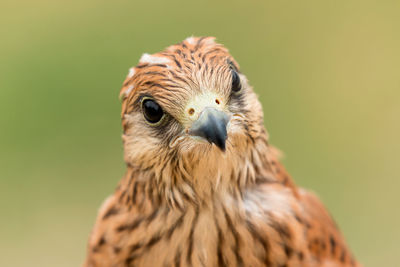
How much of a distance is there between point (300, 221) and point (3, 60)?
5.63m

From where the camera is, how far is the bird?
3348 millimetres

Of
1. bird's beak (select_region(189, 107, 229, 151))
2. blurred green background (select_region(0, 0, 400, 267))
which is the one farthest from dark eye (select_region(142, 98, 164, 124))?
blurred green background (select_region(0, 0, 400, 267))

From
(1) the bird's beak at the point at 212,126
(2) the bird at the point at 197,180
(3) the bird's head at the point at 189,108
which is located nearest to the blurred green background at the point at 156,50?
(2) the bird at the point at 197,180

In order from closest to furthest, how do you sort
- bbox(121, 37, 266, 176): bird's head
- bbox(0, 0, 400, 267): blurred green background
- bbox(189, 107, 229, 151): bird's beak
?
bbox(189, 107, 229, 151): bird's beak < bbox(121, 37, 266, 176): bird's head < bbox(0, 0, 400, 267): blurred green background

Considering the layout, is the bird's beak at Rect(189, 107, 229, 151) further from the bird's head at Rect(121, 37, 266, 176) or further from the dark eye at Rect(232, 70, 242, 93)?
the dark eye at Rect(232, 70, 242, 93)

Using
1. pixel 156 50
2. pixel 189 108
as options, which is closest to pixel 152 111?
pixel 189 108

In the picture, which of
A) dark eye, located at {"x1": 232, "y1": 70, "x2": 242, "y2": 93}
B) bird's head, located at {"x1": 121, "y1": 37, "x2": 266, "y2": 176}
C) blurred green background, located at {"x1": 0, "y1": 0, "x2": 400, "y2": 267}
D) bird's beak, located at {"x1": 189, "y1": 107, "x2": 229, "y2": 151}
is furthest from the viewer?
blurred green background, located at {"x1": 0, "y1": 0, "x2": 400, "y2": 267}

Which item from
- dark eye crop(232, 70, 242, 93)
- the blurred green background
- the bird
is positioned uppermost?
the blurred green background

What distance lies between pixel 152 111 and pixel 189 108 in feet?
0.71

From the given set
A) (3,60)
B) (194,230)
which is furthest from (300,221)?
(3,60)

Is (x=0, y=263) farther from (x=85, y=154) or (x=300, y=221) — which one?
(x=300, y=221)

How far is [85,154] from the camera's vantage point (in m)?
7.74

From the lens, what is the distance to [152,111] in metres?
3.42

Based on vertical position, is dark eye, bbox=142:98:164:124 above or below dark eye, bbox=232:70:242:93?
below
